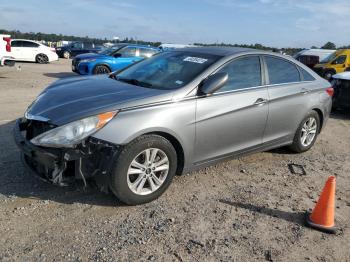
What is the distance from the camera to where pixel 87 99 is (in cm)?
397

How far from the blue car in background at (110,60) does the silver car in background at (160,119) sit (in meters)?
8.92

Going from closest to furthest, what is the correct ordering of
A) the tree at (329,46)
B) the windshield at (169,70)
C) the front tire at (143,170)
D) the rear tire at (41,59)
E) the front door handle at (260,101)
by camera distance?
1. the front tire at (143,170)
2. the windshield at (169,70)
3. the front door handle at (260,101)
4. the rear tire at (41,59)
5. the tree at (329,46)


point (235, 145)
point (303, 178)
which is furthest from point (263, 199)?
point (303, 178)

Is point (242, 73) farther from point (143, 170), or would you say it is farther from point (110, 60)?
point (110, 60)

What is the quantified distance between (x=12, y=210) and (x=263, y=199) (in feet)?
8.95

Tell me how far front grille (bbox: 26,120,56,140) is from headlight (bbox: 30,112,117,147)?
17 centimetres

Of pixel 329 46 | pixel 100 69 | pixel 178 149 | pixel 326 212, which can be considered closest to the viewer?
pixel 326 212

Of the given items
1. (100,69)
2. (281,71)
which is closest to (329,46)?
(100,69)

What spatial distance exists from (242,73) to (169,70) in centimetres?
94

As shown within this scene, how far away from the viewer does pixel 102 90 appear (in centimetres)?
426

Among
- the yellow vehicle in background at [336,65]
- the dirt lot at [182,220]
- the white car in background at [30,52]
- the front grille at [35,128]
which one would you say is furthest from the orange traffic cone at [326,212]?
the white car in background at [30,52]

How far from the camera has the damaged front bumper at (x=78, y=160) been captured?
11.7 feet

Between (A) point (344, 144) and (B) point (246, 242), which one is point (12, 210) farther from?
(A) point (344, 144)

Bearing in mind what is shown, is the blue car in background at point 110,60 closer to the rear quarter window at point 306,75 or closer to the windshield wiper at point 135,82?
the rear quarter window at point 306,75
